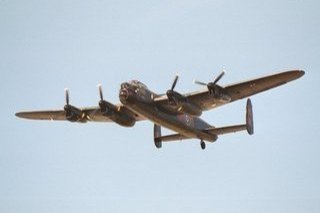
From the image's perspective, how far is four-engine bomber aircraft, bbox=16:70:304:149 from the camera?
2898 cm

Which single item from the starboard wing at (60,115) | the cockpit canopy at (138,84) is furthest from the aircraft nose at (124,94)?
the starboard wing at (60,115)

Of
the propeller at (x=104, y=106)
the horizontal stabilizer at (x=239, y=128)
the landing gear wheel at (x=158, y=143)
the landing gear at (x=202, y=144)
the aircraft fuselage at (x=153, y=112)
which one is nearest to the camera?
the aircraft fuselage at (x=153, y=112)

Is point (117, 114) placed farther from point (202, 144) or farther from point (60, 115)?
point (202, 144)

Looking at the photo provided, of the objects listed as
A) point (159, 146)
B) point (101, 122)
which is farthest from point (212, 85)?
point (101, 122)

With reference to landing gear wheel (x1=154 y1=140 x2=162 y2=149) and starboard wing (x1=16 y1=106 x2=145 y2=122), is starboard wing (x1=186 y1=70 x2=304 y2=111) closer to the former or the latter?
starboard wing (x1=16 y1=106 x2=145 y2=122)

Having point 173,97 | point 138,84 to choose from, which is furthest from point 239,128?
point 138,84

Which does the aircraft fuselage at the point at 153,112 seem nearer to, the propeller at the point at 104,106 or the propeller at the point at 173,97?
the propeller at the point at 173,97

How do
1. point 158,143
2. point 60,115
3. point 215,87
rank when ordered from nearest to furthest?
point 215,87
point 158,143
point 60,115

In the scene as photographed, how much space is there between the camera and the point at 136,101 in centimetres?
2969

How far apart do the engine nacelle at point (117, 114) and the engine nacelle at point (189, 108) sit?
5.70m

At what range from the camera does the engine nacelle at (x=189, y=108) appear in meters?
29.4

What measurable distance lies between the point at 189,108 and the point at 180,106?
0.72m

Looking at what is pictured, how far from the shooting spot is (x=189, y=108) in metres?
29.6

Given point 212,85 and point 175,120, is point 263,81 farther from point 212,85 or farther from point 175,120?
point 175,120
